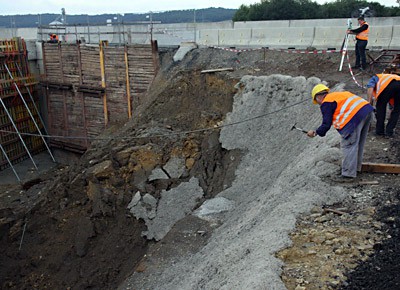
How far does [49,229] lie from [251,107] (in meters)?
6.30

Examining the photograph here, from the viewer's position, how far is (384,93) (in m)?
7.50

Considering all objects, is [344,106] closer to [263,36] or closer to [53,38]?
[263,36]

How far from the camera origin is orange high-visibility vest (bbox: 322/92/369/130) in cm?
602

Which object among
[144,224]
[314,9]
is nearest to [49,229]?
[144,224]

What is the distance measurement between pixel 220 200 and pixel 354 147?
3.51 metres

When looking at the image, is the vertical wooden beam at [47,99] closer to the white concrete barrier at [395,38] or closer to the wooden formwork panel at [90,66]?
the wooden formwork panel at [90,66]

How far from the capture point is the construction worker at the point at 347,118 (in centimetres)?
602

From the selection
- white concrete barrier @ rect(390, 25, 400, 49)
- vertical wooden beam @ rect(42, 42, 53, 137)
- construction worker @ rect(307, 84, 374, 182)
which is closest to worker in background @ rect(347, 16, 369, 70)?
white concrete barrier @ rect(390, 25, 400, 49)

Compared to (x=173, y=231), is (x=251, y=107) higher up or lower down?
higher up

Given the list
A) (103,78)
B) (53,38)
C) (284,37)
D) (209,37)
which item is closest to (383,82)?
(284,37)

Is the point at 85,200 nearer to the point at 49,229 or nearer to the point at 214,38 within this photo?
the point at 49,229

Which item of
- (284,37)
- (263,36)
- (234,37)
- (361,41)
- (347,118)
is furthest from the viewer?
(234,37)

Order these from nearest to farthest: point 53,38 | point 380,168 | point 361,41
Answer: point 380,168
point 361,41
point 53,38

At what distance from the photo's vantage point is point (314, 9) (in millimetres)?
35062
